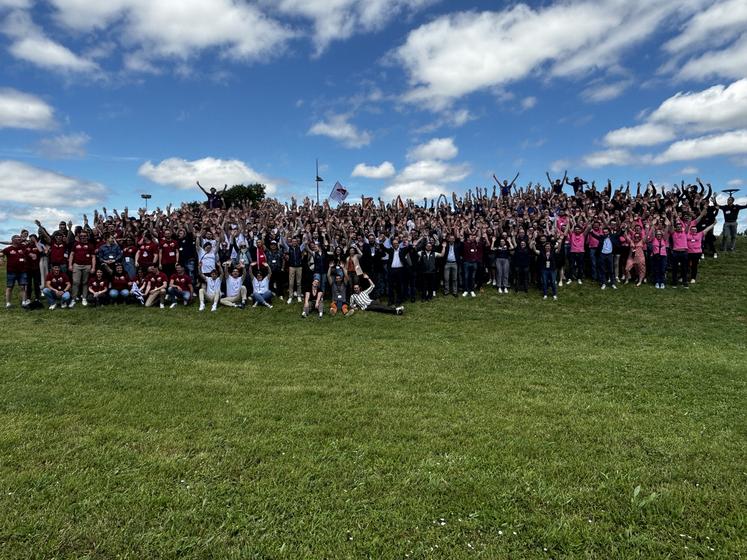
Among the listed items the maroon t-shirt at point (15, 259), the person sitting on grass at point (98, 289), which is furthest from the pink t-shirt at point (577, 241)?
the maroon t-shirt at point (15, 259)

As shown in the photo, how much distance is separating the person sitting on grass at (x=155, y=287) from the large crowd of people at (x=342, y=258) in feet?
0.14

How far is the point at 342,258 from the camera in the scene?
612 inches

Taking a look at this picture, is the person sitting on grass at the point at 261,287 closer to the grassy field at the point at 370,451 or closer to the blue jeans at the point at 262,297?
the blue jeans at the point at 262,297

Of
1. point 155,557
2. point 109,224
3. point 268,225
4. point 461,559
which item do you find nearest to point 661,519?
point 461,559

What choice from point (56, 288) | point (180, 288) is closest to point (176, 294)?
point (180, 288)

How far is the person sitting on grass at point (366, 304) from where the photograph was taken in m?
13.8

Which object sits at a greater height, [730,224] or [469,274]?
[730,224]

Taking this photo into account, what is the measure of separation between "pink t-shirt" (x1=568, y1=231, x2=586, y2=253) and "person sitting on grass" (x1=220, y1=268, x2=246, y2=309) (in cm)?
1164

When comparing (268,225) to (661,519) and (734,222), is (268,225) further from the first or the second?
(734,222)

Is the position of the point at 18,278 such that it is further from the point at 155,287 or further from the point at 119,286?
the point at 155,287

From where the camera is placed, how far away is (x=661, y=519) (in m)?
3.62

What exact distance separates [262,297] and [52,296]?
21.6ft

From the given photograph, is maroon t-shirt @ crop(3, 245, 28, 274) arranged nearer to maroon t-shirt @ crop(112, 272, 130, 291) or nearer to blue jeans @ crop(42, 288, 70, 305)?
blue jeans @ crop(42, 288, 70, 305)

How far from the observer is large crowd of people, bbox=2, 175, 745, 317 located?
14.7m
